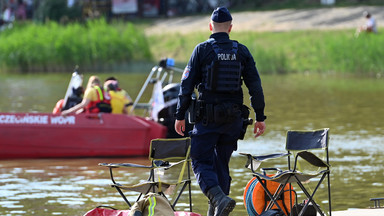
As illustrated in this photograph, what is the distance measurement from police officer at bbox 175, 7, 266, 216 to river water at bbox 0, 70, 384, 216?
2.21 meters

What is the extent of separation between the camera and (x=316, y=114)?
76.5 feet

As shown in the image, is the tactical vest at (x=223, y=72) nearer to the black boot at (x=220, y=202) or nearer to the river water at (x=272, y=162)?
the black boot at (x=220, y=202)

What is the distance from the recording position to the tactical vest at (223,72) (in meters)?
8.70

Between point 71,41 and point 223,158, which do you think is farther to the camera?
point 71,41

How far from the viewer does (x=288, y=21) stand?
155 ft

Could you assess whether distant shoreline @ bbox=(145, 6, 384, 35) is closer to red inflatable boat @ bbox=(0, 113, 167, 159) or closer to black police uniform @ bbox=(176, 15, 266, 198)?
red inflatable boat @ bbox=(0, 113, 167, 159)

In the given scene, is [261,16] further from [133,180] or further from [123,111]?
[133,180]

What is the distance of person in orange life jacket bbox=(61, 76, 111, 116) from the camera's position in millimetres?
16484

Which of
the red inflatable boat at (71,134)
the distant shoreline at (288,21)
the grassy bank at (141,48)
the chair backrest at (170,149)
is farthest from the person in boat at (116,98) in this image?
the distant shoreline at (288,21)

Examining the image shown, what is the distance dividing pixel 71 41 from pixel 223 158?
34.4m

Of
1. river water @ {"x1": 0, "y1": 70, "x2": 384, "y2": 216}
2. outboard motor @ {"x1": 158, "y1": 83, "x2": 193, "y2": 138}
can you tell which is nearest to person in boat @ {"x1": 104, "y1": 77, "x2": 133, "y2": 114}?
outboard motor @ {"x1": 158, "y1": 83, "x2": 193, "y2": 138}

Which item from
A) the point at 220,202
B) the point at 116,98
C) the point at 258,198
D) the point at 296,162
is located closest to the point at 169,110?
the point at 116,98

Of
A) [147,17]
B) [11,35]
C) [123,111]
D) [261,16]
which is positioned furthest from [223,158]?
[147,17]

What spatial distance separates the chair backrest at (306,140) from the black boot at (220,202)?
34.2 inches
